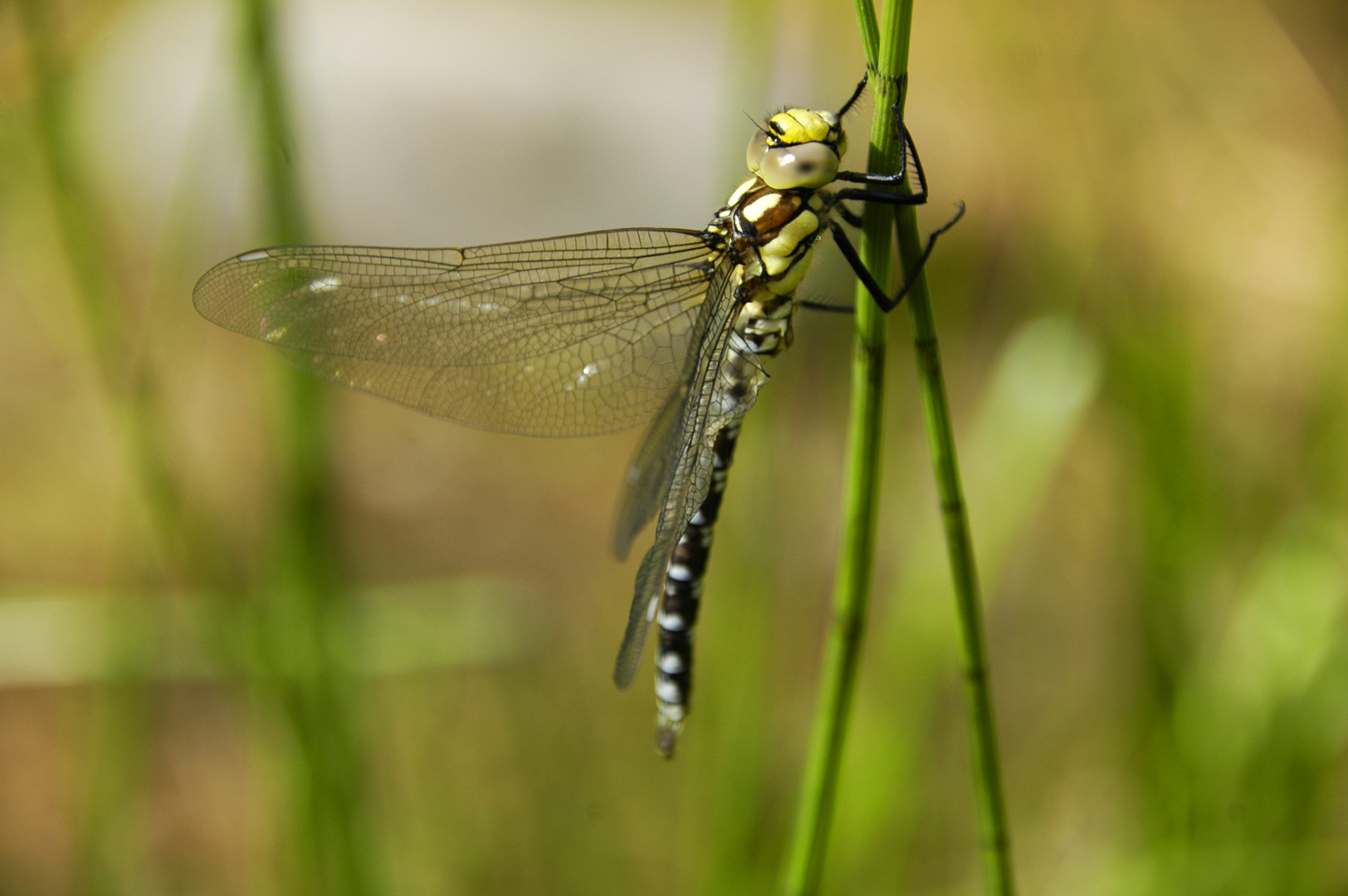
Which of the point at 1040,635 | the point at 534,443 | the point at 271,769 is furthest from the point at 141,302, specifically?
the point at 1040,635

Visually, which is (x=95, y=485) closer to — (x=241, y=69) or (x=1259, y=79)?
(x=241, y=69)

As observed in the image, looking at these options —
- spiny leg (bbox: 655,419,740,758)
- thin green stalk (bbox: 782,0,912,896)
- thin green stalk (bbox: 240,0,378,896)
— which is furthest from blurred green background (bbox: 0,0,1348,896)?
thin green stalk (bbox: 782,0,912,896)

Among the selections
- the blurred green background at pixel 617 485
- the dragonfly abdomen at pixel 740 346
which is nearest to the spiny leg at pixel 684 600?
the dragonfly abdomen at pixel 740 346

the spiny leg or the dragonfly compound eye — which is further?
the spiny leg

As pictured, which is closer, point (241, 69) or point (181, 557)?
point (241, 69)

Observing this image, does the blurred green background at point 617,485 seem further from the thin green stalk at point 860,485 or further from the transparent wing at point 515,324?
the thin green stalk at point 860,485

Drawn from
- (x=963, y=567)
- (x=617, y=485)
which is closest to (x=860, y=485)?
(x=963, y=567)

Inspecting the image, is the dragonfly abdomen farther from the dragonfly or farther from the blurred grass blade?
the blurred grass blade
